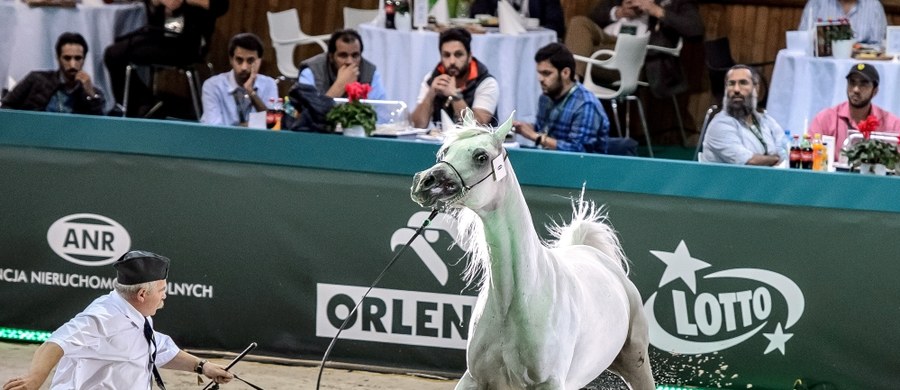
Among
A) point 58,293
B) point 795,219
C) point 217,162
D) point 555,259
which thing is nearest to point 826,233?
point 795,219

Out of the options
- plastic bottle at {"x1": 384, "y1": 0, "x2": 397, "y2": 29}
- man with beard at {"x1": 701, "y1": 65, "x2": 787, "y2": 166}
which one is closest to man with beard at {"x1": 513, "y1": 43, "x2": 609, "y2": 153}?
man with beard at {"x1": 701, "y1": 65, "x2": 787, "y2": 166}

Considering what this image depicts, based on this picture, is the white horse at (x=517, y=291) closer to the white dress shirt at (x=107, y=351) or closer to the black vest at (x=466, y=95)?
the white dress shirt at (x=107, y=351)

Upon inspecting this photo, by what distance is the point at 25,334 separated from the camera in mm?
8359

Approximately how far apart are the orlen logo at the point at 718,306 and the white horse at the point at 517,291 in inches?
66.5

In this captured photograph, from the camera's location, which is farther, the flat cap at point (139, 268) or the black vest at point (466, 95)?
the black vest at point (466, 95)

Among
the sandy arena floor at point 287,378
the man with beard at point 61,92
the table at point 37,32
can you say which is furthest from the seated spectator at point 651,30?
the sandy arena floor at point 287,378

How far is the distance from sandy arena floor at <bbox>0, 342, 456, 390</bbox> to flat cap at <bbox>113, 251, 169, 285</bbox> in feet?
8.28

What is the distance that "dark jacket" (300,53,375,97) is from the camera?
33.2 ft

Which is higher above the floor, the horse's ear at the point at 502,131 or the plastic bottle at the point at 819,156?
the horse's ear at the point at 502,131

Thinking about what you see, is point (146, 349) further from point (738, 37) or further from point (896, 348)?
point (738, 37)

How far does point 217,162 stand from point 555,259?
314 cm

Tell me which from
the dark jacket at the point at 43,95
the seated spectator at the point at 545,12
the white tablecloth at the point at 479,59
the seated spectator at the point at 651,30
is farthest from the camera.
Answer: the seated spectator at the point at 651,30

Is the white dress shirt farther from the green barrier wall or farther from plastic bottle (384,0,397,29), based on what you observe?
plastic bottle (384,0,397,29)

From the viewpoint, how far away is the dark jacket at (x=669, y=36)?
12312 mm
